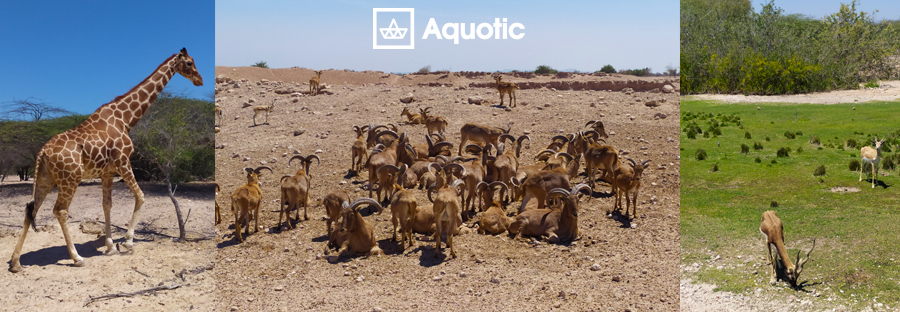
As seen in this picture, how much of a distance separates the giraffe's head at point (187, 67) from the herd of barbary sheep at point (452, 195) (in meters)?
2.07

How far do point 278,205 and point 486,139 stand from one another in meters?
6.76

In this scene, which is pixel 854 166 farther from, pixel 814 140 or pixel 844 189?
pixel 814 140

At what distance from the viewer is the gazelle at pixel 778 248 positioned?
1065cm

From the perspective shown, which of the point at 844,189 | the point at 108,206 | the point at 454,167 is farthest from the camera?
the point at 844,189

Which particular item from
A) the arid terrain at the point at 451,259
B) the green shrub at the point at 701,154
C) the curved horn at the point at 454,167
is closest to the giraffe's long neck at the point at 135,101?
the arid terrain at the point at 451,259

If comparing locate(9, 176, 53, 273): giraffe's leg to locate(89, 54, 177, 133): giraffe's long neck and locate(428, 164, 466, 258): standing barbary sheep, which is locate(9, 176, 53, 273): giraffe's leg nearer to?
locate(89, 54, 177, 133): giraffe's long neck

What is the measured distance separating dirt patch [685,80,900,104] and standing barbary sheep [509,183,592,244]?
114 ft

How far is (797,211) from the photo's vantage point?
1470 cm

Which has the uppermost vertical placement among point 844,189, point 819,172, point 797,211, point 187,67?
point 187,67

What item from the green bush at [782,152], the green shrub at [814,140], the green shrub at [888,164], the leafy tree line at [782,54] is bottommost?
the green shrub at [888,164]

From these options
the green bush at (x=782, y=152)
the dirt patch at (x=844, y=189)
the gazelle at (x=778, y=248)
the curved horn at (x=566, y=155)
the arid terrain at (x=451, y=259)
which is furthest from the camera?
the green bush at (x=782, y=152)

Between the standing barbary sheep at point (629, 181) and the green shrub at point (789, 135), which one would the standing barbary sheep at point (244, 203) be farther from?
the green shrub at point (789, 135)

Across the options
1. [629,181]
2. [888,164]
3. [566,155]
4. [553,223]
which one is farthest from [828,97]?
[553,223]

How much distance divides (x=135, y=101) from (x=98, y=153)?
1.31m
